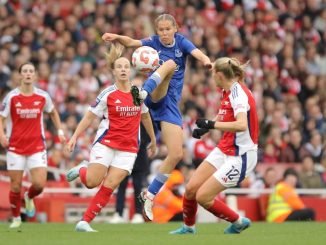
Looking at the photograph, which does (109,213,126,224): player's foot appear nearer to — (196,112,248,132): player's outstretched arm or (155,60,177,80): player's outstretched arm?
(155,60,177,80): player's outstretched arm

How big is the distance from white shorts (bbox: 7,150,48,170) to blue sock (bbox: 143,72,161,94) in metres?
3.02

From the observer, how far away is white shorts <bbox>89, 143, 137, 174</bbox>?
14125 millimetres

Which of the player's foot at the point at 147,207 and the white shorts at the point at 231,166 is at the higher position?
the white shorts at the point at 231,166

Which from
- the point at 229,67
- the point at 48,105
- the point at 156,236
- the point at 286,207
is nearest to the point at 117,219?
the point at 48,105

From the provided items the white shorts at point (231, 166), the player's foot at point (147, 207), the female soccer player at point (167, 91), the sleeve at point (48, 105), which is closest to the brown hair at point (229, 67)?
the white shorts at point (231, 166)

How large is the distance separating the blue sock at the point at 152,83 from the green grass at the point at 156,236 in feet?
5.68

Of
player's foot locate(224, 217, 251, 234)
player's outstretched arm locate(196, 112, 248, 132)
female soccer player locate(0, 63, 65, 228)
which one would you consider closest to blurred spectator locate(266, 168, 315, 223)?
female soccer player locate(0, 63, 65, 228)

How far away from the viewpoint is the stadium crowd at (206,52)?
70.8ft

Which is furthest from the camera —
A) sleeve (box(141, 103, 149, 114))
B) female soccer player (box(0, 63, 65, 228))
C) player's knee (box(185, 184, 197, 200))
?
female soccer player (box(0, 63, 65, 228))

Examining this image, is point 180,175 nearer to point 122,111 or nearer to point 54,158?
point 54,158

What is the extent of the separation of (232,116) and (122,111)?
71.1 inches

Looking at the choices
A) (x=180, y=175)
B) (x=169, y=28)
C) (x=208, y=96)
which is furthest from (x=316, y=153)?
(x=169, y=28)

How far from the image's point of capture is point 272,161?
22.5 m

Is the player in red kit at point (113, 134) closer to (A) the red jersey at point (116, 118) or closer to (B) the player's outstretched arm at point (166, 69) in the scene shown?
(A) the red jersey at point (116, 118)
